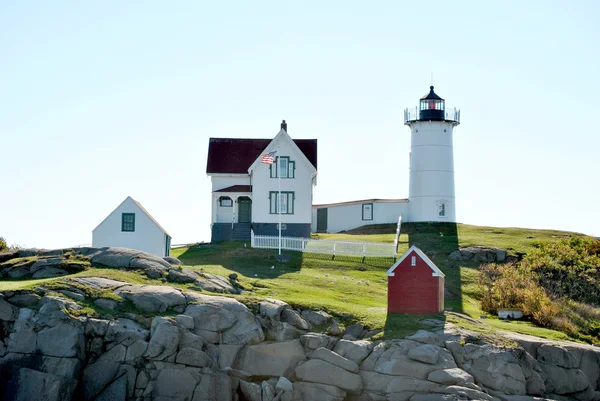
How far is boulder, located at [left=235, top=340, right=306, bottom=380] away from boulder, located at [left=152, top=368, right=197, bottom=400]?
224 cm

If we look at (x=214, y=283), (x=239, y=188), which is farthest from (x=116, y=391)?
(x=239, y=188)

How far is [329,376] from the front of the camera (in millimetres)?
31750

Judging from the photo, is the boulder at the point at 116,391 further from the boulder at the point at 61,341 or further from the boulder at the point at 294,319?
the boulder at the point at 294,319

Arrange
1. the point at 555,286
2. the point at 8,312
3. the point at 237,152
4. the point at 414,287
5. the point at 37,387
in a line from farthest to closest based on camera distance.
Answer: the point at 237,152, the point at 555,286, the point at 414,287, the point at 8,312, the point at 37,387

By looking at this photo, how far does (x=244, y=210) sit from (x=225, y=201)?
132 centimetres

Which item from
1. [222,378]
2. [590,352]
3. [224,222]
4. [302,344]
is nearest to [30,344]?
[222,378]

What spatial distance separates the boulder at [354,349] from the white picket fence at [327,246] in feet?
57.4

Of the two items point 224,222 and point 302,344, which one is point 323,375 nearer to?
point 302,344

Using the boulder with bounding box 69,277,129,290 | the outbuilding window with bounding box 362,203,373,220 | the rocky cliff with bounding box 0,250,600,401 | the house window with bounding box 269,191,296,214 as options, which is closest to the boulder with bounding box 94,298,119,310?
the rocky cliff with bounding box 0,250,600,401

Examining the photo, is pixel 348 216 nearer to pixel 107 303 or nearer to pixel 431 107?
pixel 431 107

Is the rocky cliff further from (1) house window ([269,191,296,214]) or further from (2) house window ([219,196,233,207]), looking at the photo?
(2) house window ([219,196,233,207])

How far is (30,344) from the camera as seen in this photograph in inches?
1170

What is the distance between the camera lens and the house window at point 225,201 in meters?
57.2

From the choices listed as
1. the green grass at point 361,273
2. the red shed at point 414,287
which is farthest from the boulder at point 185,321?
the red shed at point 414,287
